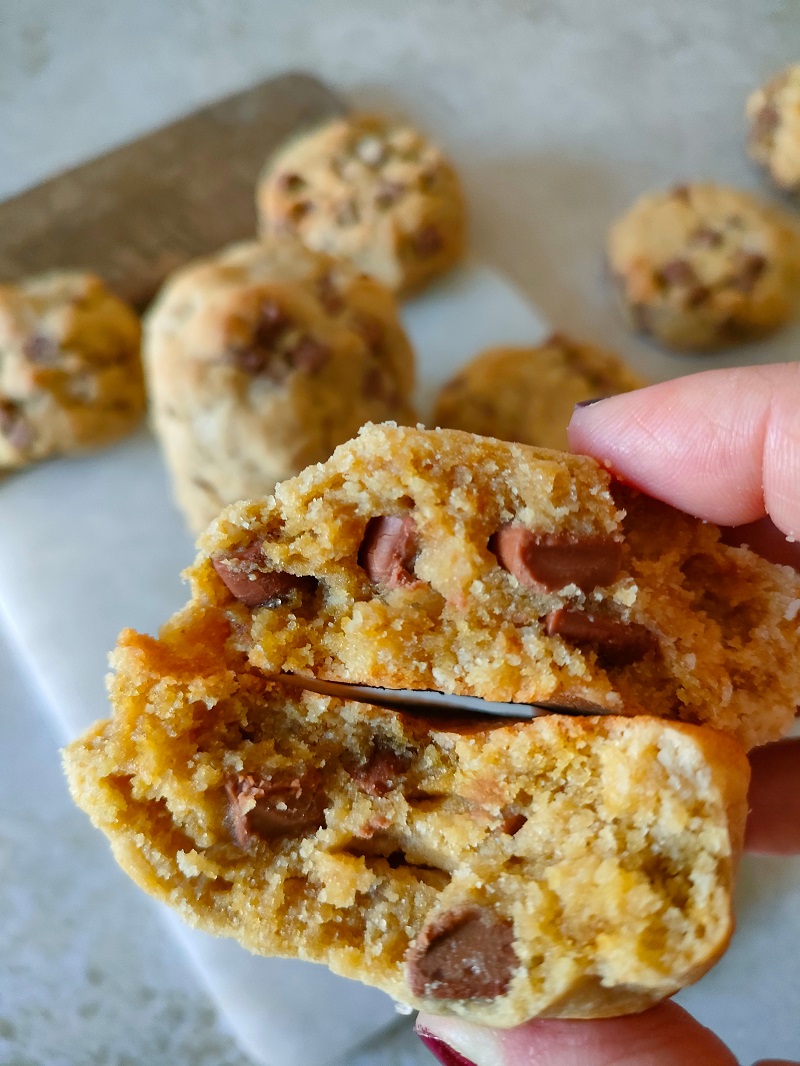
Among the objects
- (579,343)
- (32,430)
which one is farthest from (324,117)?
(32,430)

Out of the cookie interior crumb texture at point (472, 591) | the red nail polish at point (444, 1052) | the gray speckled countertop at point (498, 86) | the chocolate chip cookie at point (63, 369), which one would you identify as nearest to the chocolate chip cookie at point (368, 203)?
the gray speckled countertop at point (498, 86)

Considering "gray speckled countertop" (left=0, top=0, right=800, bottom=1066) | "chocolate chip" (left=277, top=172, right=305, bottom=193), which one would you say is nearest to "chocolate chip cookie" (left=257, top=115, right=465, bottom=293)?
"chocolate chip" (left=277, top=172, right=305, bottom=193)

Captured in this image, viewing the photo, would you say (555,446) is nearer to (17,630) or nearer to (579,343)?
(579,343)

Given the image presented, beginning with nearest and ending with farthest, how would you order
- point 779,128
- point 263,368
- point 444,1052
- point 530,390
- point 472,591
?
point 472,591 → point 444,1052 → point 263,368 → point 530,390 → point 779,128

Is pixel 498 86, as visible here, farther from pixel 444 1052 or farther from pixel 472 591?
pixel 444 1052

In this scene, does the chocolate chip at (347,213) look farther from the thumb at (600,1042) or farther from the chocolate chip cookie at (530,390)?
the thumb at (600,1042)

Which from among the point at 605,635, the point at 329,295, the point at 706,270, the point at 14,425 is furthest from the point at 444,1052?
the point at 706,270
